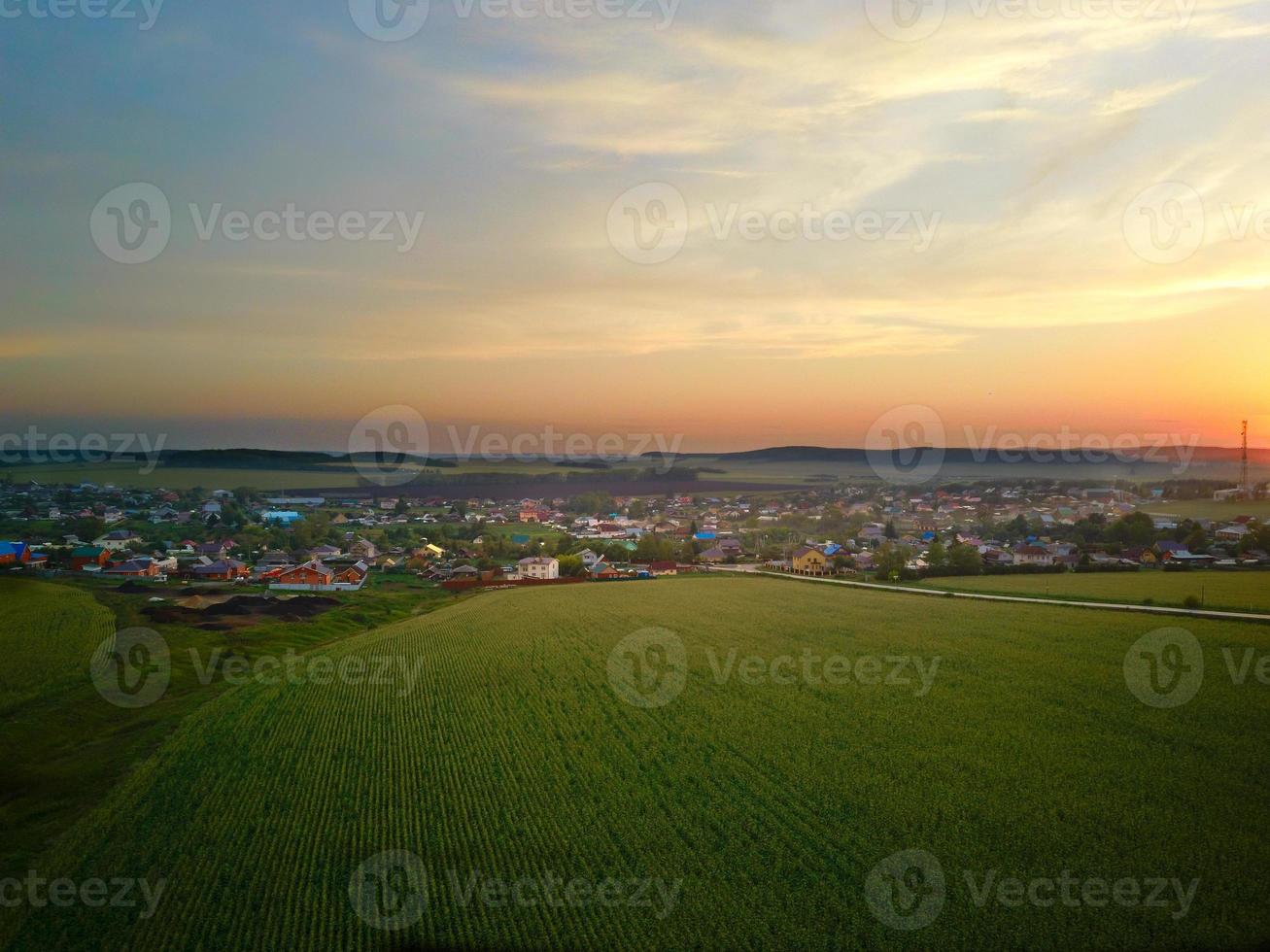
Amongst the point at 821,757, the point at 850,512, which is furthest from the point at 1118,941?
the point at 850,512

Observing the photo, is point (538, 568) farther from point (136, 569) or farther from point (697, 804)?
point (697, 804)

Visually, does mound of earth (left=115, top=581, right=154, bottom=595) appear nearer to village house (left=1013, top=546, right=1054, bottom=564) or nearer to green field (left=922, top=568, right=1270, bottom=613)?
green field (left=922, top=568, right=1270, bottom=613)

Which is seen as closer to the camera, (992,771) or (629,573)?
(992,771)

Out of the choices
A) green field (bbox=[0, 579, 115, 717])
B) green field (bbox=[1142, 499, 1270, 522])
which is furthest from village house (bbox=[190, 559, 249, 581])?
green field (bbox=[1142, 499, 1270, 522])

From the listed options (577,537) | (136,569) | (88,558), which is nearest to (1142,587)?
(577,537)

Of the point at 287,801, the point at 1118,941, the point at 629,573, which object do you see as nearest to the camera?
the point at 1118,941

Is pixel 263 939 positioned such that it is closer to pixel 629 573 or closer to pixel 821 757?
pixel 821 757
